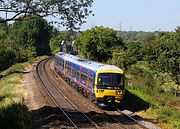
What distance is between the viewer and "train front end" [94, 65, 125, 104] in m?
24.7

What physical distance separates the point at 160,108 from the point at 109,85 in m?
3.35

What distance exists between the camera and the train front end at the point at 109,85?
2472cm

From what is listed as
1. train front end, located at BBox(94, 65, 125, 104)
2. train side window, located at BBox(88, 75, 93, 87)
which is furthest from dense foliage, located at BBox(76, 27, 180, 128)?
train side window, located at BBox(88, 75, 93, 87)

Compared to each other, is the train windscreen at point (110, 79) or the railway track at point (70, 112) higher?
the train windscreen at point (110, 79)

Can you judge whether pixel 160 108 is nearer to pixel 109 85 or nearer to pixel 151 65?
pixel 109 85

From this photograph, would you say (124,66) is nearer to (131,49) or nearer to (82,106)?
(131,49)

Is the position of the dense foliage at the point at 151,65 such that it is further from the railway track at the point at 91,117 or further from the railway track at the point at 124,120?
the railway track at the point at 91,117

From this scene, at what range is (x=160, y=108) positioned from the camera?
24172 millimetres

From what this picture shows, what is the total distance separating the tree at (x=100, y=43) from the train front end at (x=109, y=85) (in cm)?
3101

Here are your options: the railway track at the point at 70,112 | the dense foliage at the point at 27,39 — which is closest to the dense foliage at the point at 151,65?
the railway track at the point at 70,112

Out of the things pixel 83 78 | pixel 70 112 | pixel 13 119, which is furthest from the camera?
pixel 83 78

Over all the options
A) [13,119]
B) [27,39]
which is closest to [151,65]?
[13,119]

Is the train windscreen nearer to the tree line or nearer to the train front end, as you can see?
the train front end

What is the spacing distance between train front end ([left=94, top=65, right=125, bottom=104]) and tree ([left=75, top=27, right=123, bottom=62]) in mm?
31014
